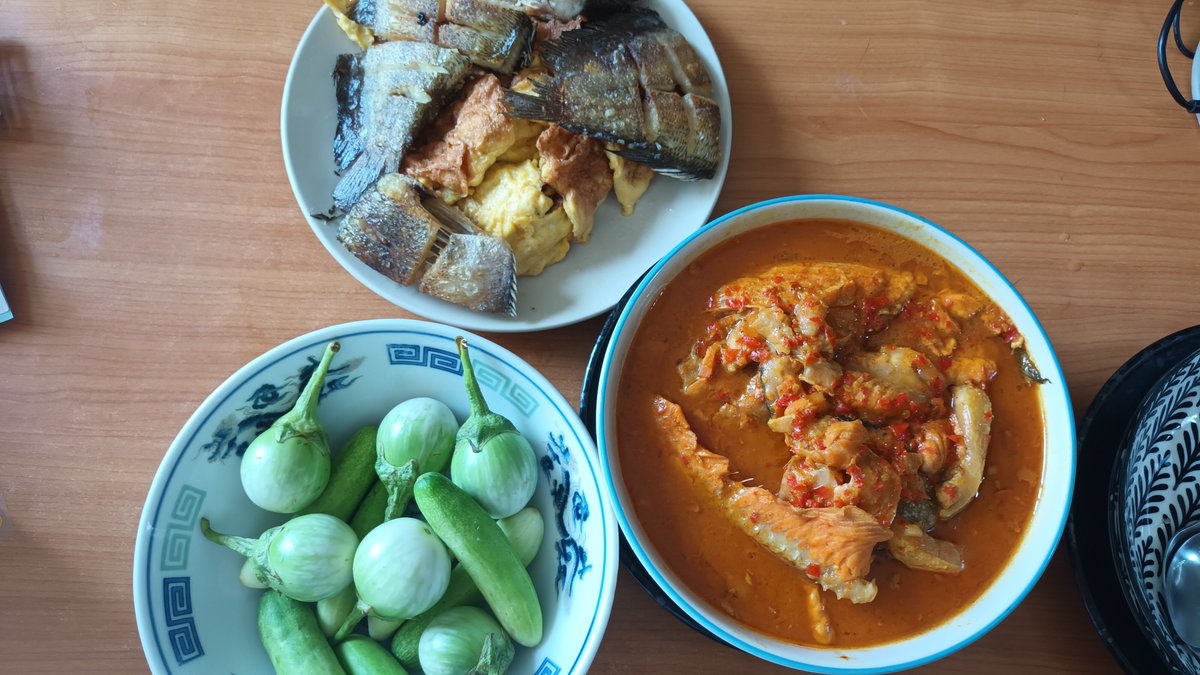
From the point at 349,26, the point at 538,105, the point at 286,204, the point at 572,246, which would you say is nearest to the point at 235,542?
the point at 286,204

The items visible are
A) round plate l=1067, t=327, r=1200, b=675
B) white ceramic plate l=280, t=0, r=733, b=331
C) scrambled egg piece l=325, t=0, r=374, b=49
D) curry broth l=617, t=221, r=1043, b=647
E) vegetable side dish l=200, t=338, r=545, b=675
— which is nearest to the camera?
vegetable side dish l=200, t=338, r=545, b=675

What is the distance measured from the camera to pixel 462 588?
1354mm

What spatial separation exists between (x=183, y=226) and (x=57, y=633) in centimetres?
82

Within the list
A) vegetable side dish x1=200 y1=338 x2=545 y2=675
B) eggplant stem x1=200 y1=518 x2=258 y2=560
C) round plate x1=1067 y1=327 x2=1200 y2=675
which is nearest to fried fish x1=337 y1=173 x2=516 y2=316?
vegetable side dish x1=200 y1=338 x2=545 y2=675

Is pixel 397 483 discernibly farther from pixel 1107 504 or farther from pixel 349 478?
pixel 1107 504

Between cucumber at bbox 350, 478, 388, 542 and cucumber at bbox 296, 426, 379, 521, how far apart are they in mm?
12

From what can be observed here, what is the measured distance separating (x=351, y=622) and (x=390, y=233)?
72cm

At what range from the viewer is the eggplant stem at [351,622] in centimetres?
128

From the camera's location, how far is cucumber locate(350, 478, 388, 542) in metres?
1.39

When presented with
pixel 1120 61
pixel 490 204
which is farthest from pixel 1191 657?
pixel 490 204

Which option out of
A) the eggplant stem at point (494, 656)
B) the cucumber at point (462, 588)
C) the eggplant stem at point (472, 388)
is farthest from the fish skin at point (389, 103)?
the eggplant stem at point (494, 656)

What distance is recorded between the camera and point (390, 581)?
122cm

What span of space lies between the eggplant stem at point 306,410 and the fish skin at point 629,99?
63 centimetres

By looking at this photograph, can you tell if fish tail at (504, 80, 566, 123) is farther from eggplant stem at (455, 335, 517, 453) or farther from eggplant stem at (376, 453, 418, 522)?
eggplant stem at (376, 453, 418, 522)
